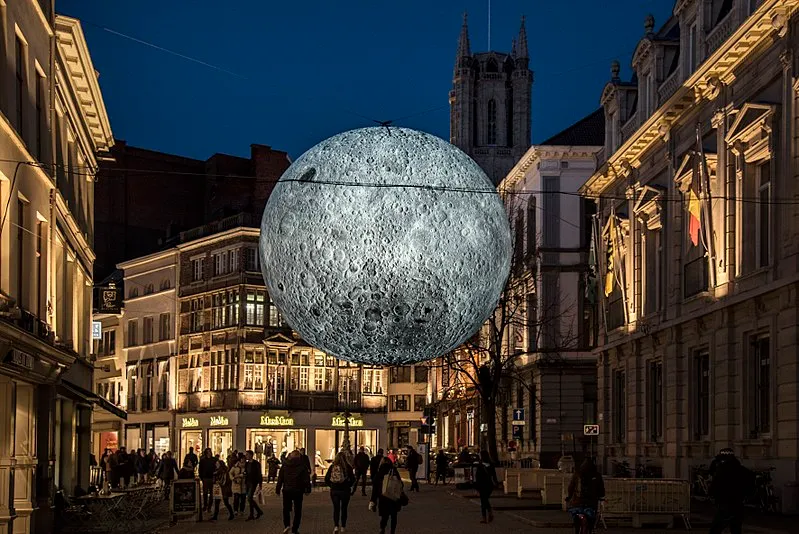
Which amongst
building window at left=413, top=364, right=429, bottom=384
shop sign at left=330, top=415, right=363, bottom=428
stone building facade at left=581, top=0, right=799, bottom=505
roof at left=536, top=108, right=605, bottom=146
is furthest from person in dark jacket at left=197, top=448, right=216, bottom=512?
building window at left=413, top=364, right=429, bottom=384

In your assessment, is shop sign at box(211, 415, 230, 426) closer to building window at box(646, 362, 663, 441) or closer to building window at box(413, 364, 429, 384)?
building window at box(413, 364, 429, 384)

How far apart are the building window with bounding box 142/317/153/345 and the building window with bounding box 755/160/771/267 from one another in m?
55.0

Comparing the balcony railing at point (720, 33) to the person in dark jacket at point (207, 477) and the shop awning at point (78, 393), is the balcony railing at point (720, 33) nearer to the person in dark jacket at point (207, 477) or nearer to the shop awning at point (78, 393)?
the person in dark jacket at point (207, 477)

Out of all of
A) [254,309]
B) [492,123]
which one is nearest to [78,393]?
[254,309]

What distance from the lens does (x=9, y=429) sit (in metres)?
22.2

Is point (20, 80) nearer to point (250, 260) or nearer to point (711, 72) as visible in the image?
point (711, 72)

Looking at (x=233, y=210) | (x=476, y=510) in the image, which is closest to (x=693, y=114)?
(x=476, y=510)

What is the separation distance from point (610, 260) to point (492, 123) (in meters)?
74.4

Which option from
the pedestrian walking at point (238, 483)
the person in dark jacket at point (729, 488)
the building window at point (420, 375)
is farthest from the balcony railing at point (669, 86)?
the building window at point (420, 375)

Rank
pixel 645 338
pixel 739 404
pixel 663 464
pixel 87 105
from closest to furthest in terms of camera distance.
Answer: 1. pixel 739 404
2. pixel 87 105
3. pixel 663 464
4. pixel 645 338

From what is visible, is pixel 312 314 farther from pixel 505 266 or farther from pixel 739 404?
pixel 739 404

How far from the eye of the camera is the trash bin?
27.3 m

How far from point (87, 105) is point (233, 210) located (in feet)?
146

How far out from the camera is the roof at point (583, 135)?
60906 mm
